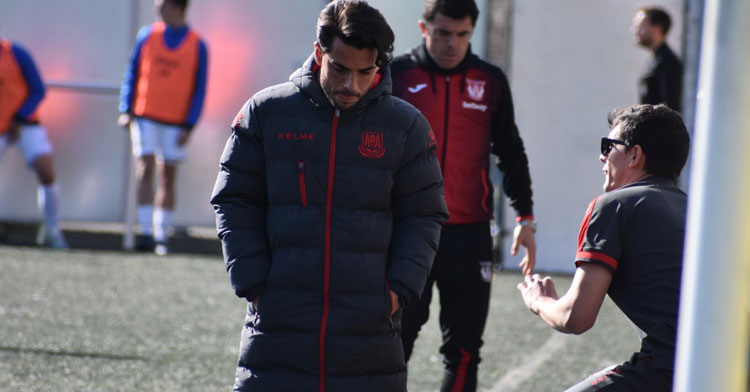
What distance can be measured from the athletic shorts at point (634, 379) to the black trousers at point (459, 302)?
4.07 ft

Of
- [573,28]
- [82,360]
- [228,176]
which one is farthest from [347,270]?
[573,28]

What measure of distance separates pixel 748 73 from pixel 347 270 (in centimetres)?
161

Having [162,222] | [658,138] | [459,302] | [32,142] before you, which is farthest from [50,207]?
[658,138]

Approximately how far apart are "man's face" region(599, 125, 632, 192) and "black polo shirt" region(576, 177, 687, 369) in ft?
0.54

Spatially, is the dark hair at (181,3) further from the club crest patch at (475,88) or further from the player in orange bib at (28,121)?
the club crest patch at (475,88)

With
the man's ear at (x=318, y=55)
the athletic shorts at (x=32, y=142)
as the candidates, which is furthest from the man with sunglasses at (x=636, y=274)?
the athletic shorts at (x=32, y=142)

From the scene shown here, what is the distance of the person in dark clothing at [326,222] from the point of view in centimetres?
331

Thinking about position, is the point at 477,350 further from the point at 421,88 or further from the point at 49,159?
the point at 49,159

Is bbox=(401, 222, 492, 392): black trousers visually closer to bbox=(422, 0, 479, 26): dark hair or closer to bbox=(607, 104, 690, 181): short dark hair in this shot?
bbox=(422, 0, 479, 26): dark hair

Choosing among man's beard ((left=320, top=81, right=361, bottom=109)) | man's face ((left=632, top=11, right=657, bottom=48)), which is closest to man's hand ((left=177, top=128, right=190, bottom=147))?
man's face ((left=632, top=11, right=657, bottom=48))

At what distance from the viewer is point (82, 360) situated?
231 inches

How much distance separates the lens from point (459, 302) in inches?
182

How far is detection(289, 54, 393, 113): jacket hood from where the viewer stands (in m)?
3.38

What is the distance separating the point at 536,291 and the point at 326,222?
675mm
